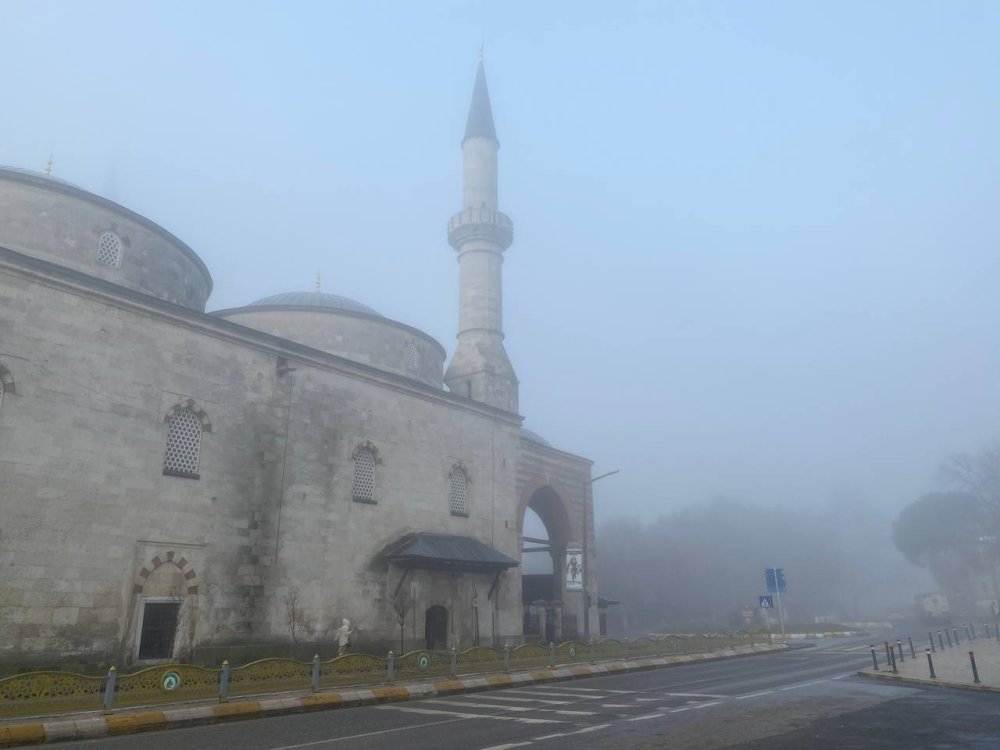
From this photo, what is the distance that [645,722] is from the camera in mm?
9672

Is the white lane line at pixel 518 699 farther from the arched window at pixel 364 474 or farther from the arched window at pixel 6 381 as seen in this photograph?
the arched window at pixel 6 381

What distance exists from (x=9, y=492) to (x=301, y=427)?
726 centimetres

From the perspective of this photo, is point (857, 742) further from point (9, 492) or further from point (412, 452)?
point (412, 452)

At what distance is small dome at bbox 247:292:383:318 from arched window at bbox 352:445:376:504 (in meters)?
5.62

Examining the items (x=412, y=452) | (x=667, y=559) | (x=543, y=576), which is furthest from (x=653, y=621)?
(x=412, y=452)

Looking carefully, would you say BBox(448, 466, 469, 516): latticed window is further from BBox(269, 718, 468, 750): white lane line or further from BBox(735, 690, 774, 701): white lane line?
BBox(269, 718, 468, 750): white lane line

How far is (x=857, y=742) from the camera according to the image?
25.7ft

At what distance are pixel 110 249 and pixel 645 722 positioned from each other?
1718 cm

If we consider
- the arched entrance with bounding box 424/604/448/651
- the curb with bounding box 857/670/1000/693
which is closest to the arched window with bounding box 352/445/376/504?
the arched entrance with bounding box 424/604/448/651

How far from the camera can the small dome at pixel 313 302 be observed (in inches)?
976

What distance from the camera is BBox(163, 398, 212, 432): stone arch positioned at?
16.9 metres

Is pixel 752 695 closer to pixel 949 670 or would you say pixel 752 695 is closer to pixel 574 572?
pixel 949 670

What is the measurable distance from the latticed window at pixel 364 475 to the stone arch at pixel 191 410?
4.78m

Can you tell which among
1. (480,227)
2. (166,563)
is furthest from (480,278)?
(166,563)
